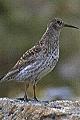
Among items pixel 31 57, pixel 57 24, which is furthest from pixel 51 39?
pixel 31 57

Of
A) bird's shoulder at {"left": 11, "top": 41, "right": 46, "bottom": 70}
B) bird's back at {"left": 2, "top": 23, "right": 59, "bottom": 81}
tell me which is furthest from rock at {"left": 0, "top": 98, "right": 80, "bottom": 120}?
bird's shoulder at {"left": 11, "top": 41, "right": 46, "bottom": 70}

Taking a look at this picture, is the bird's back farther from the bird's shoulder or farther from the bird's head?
the bird's head

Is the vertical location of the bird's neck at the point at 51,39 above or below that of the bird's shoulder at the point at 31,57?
above

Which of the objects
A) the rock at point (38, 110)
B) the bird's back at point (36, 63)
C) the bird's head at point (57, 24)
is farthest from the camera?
the bird's head at point (57, 24)

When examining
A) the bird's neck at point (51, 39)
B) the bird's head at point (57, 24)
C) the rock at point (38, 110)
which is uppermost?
the bird's head at point (57, 24)

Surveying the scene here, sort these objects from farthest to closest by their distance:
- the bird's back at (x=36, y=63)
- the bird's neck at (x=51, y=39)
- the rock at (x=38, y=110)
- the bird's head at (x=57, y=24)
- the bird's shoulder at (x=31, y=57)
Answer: the bird's head at (x=57, y=24) → the bird's neck at (x=51, y=39) → the bird's shoulder at (x=31, y=57) → the bird's back at (x=36, y=63) → the rock at (x=38, y=110)

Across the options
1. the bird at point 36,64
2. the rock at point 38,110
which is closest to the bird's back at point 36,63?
the bird at point 36,64

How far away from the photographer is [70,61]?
23.3m

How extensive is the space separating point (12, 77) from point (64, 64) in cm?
1089

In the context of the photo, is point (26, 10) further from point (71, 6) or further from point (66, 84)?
point (66, 84)

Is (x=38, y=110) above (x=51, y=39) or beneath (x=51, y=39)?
beneath

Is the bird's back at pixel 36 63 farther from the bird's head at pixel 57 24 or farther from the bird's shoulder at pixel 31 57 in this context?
the bird's head at pixel 57 24

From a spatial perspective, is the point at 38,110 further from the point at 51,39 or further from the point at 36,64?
the point at 51,39

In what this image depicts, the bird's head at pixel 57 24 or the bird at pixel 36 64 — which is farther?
the bird's head at pixel 57 24
